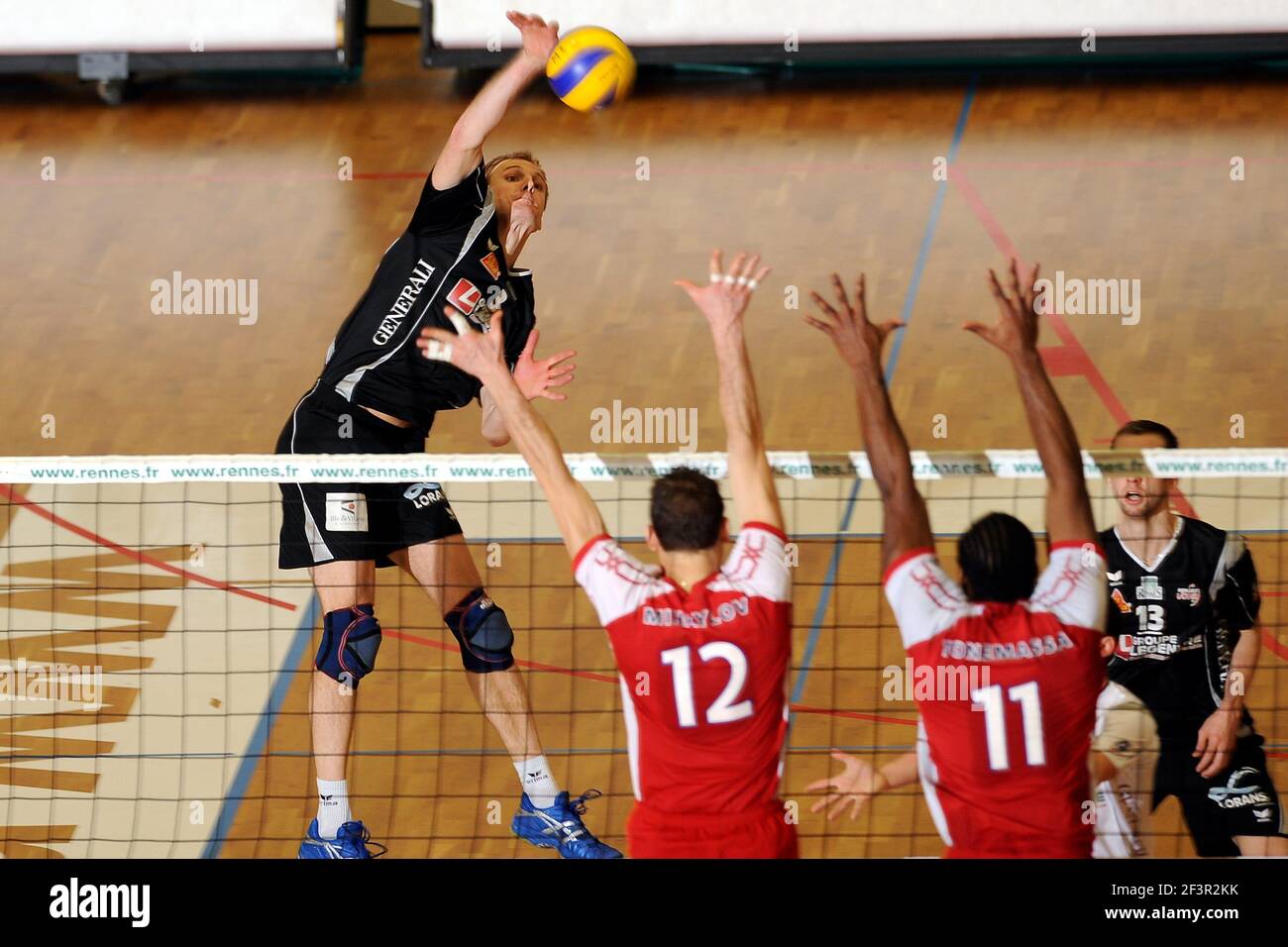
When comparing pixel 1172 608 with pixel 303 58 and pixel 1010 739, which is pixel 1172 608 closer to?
pixel 1010 739

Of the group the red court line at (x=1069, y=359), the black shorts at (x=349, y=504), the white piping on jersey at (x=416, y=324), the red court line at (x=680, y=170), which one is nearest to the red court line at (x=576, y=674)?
the black shorts at (x=349, y=504)

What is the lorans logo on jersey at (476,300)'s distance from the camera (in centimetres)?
750

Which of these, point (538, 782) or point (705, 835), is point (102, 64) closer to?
point (538, 782)

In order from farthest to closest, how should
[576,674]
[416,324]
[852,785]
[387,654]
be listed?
[387,654], [576,674], [416,324], [852,785]

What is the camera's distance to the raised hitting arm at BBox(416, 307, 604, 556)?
542cm

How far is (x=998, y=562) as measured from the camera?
17.3 feet

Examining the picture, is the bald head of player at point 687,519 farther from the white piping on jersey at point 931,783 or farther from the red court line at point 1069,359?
the red court line at point 1069,359

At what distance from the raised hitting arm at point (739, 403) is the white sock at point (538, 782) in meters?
2.13

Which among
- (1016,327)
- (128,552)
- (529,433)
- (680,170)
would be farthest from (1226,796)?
(680,170)

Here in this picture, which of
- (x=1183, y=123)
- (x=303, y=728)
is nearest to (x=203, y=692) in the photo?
(x=303, y=728)

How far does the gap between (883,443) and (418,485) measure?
2.45 metres

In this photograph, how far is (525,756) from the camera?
7.25 m

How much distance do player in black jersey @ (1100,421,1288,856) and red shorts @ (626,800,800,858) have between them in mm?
2166

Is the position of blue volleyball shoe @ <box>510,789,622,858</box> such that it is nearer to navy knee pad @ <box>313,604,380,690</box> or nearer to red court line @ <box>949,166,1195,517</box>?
navy knee pad @ <box>313,604,380,690</box>
